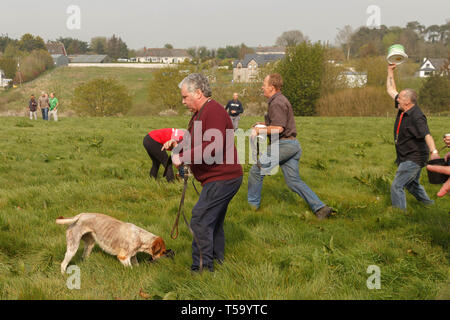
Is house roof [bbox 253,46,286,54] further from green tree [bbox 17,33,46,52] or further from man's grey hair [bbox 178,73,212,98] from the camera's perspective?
man's grey hair [bbox 178,73,212,98]

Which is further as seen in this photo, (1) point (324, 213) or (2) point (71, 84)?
(2) point (71, 84)

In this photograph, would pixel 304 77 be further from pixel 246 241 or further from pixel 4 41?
pixel 4 41

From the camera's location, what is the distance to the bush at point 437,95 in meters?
52.6

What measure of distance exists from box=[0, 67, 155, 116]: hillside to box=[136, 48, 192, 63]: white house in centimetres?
6581

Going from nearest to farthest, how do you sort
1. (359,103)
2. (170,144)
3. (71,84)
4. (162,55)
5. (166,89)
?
(170,144), (359,103), (166,89), (71,84), (162,55)

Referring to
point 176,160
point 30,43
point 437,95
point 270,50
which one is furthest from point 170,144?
point 270,50

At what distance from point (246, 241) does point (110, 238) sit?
5.60 feet

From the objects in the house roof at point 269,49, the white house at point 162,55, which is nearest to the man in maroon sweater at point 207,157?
the house roof at point 269,49

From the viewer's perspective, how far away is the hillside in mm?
71938

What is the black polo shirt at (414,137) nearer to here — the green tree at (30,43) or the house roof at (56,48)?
the green tree at (30,43)

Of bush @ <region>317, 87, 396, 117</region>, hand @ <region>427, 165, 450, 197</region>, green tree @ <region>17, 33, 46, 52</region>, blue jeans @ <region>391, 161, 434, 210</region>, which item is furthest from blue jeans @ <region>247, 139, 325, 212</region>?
green tree @ <region>17, 33, 46, 52</region>

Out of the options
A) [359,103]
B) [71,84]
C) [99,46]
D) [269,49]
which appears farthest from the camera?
[269,49]

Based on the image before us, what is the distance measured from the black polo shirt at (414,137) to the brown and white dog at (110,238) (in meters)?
4.26

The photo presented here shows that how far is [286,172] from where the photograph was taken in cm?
649
